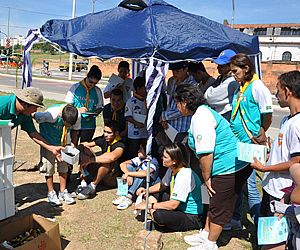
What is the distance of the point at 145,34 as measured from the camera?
13.1ft

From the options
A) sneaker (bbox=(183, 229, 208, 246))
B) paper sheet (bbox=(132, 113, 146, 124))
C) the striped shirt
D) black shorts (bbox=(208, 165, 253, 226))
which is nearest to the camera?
black shorts (bbox=(208, 165, 253, 226))

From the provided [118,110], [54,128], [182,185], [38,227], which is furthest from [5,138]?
[118,110]

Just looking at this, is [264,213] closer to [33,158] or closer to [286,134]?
[286,134]

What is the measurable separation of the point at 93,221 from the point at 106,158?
0.90 m

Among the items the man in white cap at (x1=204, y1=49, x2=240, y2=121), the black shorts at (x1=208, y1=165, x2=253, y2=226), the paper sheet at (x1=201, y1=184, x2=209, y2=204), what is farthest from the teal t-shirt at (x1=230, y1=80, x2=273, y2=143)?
the paper sheet at (x1=201, y1=184, x2=209, y2=204)

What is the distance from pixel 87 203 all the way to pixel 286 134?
106 inches

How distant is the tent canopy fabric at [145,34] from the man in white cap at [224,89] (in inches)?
12.8

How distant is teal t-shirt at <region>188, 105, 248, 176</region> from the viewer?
2.95m

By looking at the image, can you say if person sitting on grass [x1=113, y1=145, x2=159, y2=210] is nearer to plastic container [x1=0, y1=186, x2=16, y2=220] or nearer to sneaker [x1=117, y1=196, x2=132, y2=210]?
sneaker [x1=117, y1=196, x2=132, y2=210]

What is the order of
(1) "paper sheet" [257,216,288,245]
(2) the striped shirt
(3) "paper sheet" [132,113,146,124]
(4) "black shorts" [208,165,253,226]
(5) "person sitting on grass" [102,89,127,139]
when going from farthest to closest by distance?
(5) "person sitting on grass" [102,89,127,139] < (3) "paper sheet" [132,113,146,124] < (2) the striped shirt < (4) "black shorts" [208,165,253,226] < (1) "paper sheet" [257,216,288,245]

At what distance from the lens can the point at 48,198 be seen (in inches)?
167

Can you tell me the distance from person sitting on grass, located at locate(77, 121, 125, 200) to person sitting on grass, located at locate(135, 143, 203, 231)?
3.24ft

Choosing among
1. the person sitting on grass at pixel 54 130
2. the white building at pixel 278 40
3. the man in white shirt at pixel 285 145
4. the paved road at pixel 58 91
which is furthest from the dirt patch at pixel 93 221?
the white building at pixel 278 40

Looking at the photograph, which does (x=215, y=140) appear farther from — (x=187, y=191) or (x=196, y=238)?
(x=196, y=238)
